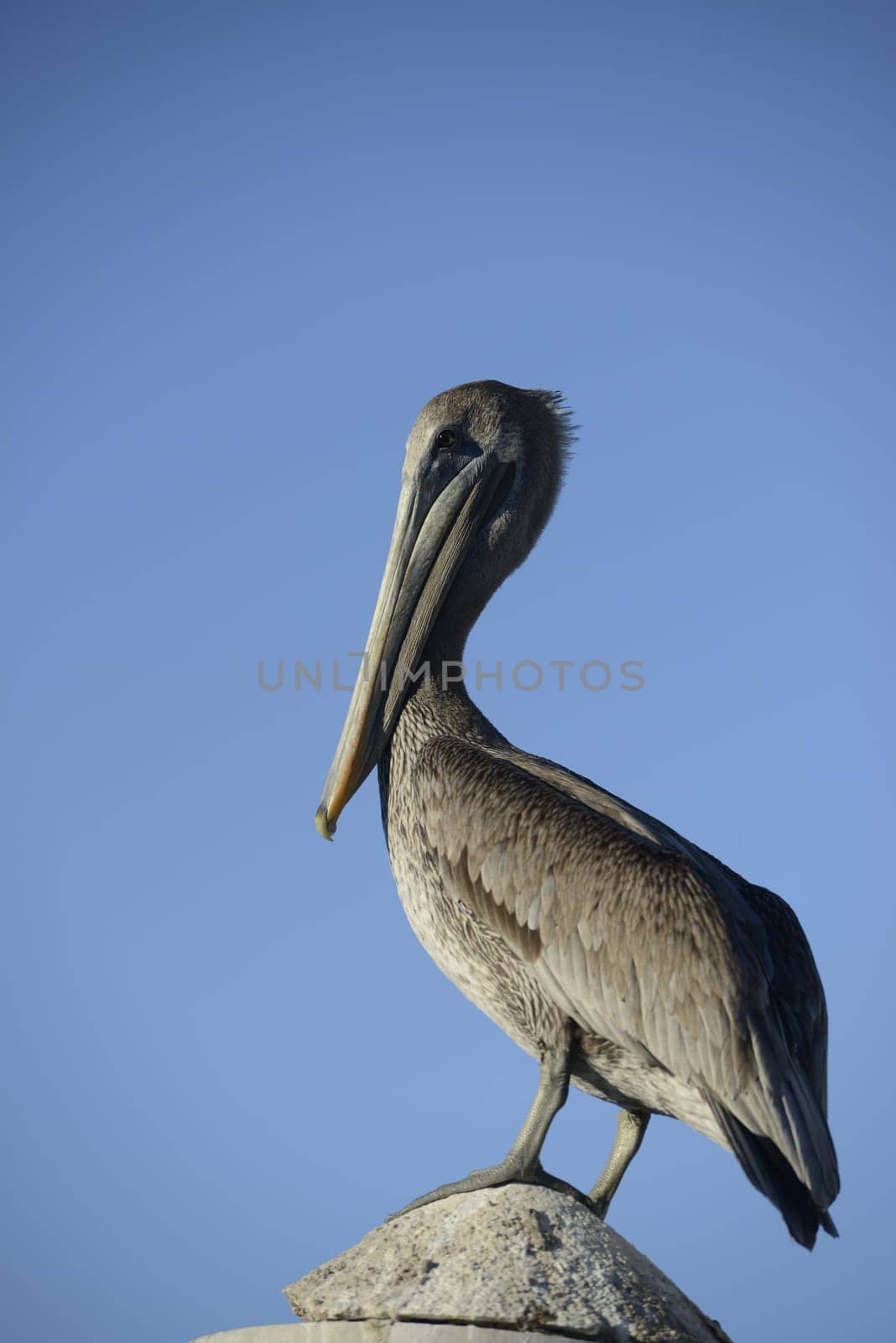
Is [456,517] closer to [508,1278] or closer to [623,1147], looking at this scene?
[623,1147]

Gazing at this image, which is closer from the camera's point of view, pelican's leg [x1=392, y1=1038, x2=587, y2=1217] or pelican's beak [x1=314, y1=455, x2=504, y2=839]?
pelican's leg [x1=392, y1=1038, x2=587, y2=1217]

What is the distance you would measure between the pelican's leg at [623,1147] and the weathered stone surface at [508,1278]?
537mm

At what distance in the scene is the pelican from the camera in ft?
18.5

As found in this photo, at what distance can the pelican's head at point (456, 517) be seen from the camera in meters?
7.37

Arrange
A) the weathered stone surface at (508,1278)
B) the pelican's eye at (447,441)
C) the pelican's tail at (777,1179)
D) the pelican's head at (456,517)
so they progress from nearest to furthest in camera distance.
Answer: the weathered stone surface at (508,1278), the pelican's tail at (777,1179), the pelican's head at (456,517), the pelican's eye at (447,441)

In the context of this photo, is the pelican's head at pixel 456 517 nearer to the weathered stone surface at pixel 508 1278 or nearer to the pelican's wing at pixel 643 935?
the pelican's wing at pixel 643 935

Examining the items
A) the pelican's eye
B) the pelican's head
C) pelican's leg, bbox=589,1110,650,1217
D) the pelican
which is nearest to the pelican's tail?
the pelican

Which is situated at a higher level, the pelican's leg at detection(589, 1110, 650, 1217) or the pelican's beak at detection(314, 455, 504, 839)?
the pelican's beak at detection(314, 455, 504, 839)

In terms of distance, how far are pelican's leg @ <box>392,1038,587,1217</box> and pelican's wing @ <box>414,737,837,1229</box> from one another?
0.77ft

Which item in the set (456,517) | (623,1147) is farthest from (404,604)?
(623,1147)

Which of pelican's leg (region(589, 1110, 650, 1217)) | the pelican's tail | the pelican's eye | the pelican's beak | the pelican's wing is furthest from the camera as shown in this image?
the pelican's eye

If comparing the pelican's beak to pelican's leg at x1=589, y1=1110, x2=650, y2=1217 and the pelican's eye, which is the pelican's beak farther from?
pelican's leg at x1=589, y1=1110, x2=650, y2=1217

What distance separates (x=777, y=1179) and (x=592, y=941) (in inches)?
44.2

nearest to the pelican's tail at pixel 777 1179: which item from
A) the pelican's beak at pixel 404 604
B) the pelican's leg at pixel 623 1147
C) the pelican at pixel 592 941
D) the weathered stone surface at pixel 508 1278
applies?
the pelican at pixel 592 941
